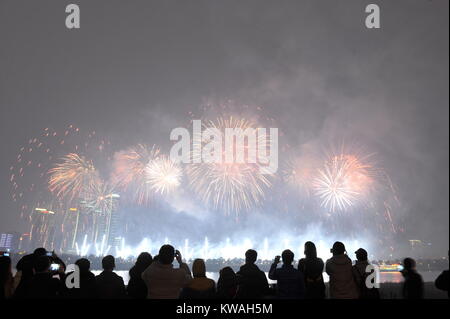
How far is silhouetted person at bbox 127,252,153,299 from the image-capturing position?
815cm

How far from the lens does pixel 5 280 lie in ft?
23.3

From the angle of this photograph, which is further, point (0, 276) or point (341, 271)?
point (341, 271)

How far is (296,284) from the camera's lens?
745 cm

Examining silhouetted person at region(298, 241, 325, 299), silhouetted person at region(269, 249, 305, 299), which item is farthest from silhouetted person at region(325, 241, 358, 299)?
silhouetted person at region(269, 249, 305, 299)

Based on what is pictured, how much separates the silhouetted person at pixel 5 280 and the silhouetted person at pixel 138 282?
2.69m

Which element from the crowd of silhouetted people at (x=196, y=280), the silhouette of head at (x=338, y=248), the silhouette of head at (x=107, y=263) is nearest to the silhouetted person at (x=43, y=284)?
the crowd of silhouetted people at (x=196, y=280)

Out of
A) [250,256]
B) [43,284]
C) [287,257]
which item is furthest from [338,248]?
[43,284]

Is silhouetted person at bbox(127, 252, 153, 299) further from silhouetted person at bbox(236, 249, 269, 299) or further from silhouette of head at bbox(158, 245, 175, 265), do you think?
silhouetted person at bbox(236, 249, 269, 299)

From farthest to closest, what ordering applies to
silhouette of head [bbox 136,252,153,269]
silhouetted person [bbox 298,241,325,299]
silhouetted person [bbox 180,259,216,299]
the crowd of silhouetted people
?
silhouette of head [bbox 136,252,153,269]
silhouetted person [bbox 298,241,325,299]
the crowd of silhouetted people
silhouetted person [bbox 180,259,216,299]

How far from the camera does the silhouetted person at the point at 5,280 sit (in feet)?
23.1

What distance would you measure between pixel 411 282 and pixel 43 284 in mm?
8603
